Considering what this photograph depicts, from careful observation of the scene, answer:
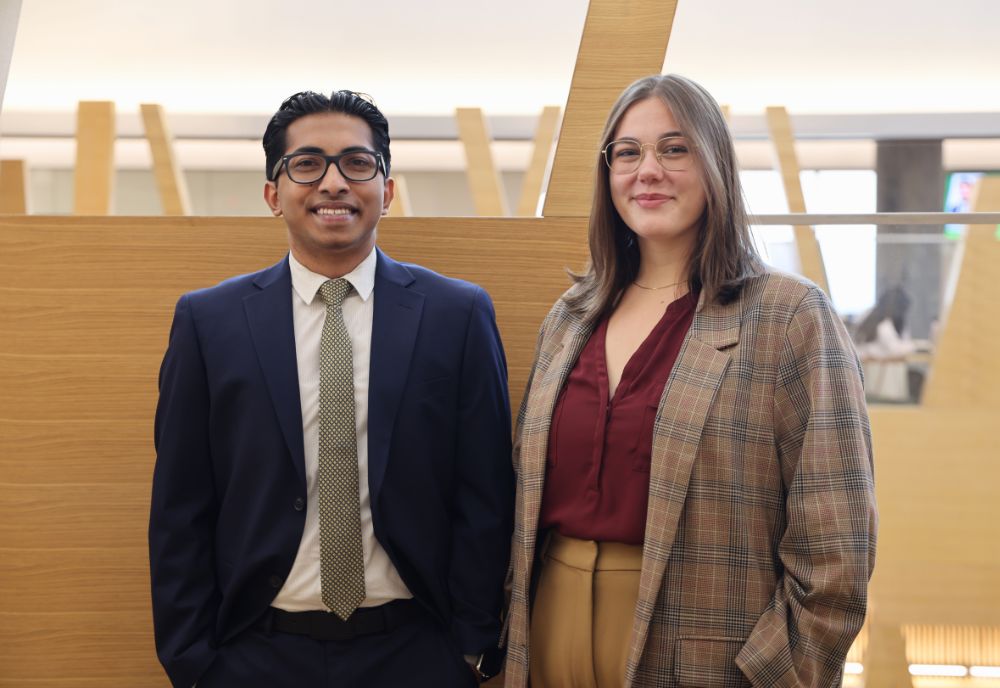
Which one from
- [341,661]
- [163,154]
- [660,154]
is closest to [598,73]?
[660,154]

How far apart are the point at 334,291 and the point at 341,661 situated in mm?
702

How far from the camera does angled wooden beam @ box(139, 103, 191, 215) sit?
10.8ft

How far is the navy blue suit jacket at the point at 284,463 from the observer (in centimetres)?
181

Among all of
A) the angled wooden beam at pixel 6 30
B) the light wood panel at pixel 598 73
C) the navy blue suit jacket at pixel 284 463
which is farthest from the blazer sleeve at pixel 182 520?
the angled wooden beam at pixel 6 30

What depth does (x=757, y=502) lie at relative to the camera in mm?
1643

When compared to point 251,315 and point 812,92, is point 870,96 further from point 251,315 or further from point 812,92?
point 251,315

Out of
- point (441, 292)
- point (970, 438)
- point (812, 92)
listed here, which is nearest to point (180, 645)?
point (441, 292)

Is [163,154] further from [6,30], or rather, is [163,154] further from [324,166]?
[324,166]

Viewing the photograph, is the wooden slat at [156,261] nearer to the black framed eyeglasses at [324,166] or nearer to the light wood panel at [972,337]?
the black framed eyeglasses at [324,166]

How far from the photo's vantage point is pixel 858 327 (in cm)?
308

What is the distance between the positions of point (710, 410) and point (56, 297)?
1.65 metres

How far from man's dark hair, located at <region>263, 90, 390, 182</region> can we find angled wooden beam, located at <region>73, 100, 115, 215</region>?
1.56 m

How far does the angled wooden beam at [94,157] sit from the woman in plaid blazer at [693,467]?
208 cm

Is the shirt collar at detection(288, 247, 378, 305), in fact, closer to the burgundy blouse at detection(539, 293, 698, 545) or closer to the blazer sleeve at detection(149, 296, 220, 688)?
the blazer sleeve at detection(149, 296, 220, 688)
